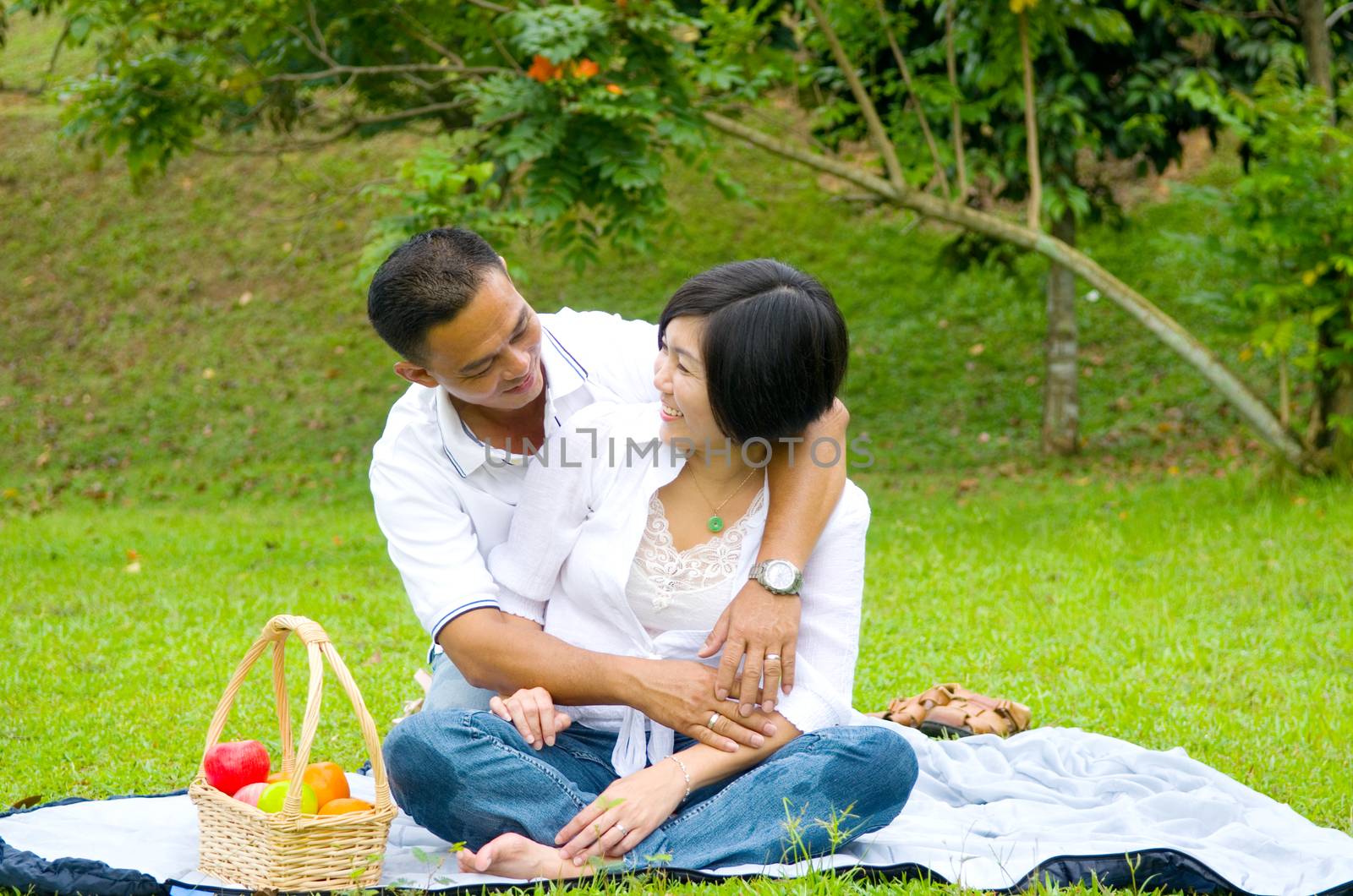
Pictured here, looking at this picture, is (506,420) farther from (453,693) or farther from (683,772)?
(683,772)

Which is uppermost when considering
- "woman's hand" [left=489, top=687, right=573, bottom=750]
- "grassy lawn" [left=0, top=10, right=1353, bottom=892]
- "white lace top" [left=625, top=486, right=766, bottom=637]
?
"white lace top" [left=625, top=486, right=766, bottom=637]

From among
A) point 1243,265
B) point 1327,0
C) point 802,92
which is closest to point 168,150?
point 802,92

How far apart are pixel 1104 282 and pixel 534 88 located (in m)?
4.07

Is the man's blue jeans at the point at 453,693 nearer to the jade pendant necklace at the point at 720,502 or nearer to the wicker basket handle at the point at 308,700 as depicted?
the wicker basket handle at the point at 308,700

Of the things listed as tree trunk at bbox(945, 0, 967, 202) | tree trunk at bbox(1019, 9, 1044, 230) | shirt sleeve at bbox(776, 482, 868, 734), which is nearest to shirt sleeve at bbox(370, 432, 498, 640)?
shirt sleeve at bbox(776, 482, 868, 734)

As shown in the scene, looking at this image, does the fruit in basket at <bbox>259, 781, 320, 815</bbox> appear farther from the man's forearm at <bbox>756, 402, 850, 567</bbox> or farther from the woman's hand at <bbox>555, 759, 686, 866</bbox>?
the man's forearm at <bbox>756, 402, 850, 567</bbox>

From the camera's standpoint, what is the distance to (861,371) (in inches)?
523

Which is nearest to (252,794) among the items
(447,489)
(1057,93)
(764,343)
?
(447,489)

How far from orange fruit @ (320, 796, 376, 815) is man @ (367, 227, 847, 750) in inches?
16.6

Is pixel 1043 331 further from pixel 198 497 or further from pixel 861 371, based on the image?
pixel 198 497

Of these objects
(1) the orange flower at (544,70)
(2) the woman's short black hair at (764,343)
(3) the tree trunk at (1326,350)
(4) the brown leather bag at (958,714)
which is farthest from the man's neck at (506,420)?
(3) the tree trunk at (1326,350)

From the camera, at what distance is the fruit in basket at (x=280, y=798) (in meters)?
3.00

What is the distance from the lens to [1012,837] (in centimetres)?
333

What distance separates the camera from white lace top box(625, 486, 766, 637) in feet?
10.7
